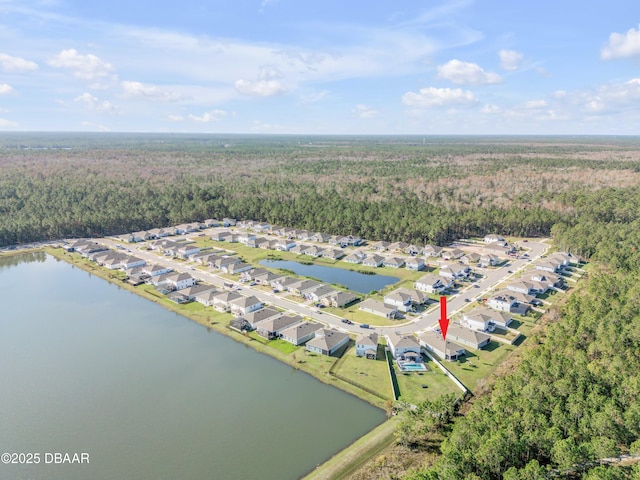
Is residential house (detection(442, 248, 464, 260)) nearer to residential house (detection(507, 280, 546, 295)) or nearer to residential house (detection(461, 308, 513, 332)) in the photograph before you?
residential house (detection(507, 280, 546, 295))

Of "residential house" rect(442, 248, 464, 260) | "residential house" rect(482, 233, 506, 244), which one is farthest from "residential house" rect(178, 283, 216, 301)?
"residential house" rect(482, 233, 506, 244)

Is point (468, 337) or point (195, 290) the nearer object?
point (468, 337)

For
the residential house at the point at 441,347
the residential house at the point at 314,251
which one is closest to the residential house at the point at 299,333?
the residential house at the point at 441,347

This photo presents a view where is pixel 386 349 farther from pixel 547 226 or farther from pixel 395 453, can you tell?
pixel 547 226

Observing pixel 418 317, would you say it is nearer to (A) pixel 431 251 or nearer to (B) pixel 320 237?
(A) pixel 431 251

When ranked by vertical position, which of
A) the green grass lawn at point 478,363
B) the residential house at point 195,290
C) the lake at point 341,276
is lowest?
the green grass lawn at point 478,363

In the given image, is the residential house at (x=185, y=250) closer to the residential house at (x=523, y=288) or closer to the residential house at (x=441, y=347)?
the residential house at (x=441, y=347)

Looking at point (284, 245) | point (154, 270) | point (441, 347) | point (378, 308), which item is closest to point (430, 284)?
point (378, 308)
